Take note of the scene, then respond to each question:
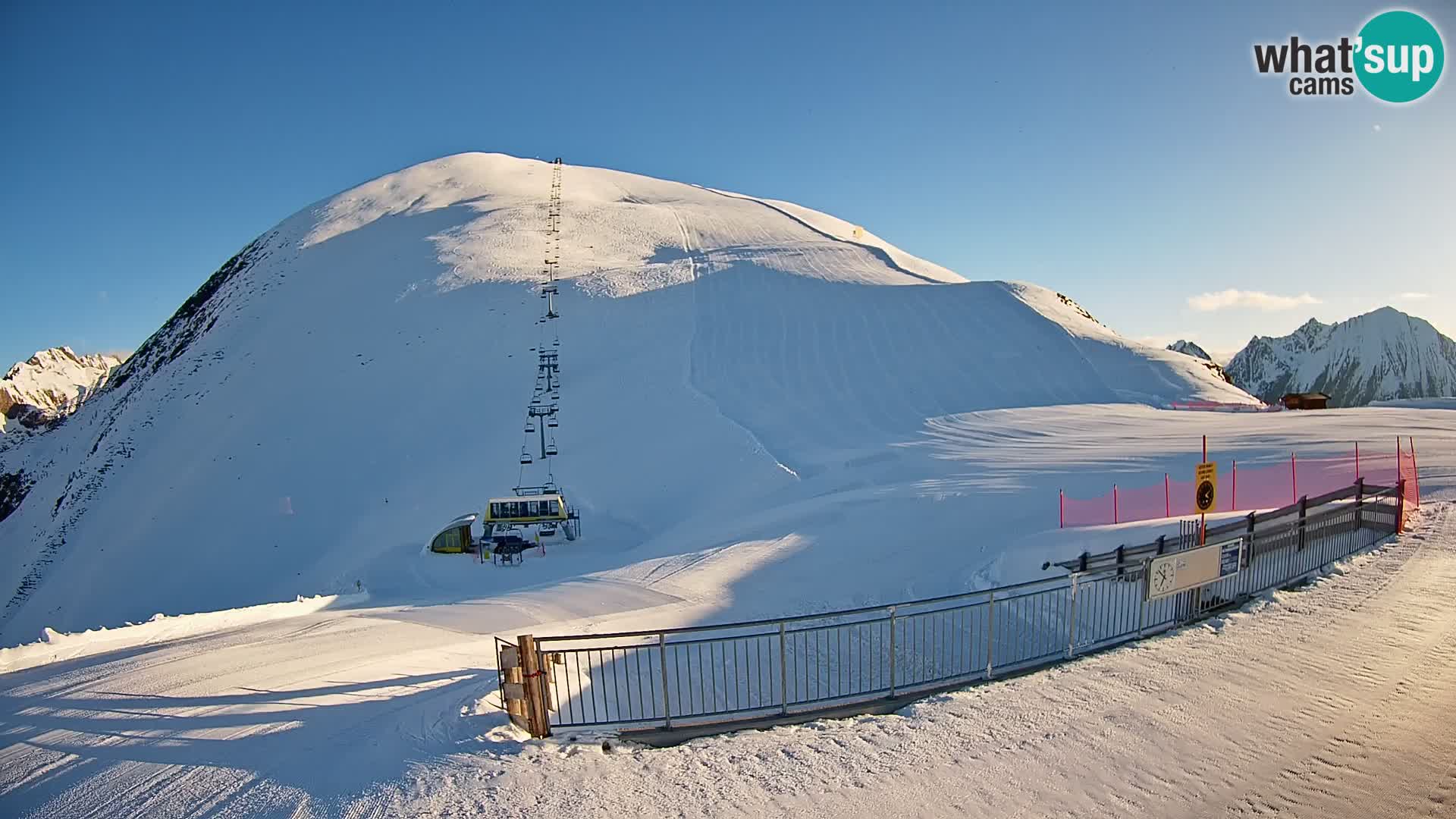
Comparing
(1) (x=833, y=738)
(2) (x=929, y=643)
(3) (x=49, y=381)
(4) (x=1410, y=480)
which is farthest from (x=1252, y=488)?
(3) (x=49, y=381)

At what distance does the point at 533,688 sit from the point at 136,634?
10899mm

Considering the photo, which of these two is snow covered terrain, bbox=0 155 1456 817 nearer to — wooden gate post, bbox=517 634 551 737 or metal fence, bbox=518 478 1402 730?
wooden gate post, bbox=517 634 551 737

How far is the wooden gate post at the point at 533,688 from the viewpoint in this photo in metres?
6.79

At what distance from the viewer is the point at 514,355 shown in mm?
32469

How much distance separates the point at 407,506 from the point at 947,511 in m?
18.0

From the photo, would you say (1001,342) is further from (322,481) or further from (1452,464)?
(322,481)

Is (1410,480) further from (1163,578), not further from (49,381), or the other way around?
(49,381)

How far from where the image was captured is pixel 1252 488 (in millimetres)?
17578

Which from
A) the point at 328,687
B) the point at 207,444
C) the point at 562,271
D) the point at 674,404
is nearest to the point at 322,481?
the point at 207,444

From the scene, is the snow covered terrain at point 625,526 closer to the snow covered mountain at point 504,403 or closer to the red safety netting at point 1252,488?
the snow covered mountain at point 504,403

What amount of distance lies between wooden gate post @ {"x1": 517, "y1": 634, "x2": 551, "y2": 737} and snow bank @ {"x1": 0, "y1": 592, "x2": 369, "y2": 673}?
1003cm

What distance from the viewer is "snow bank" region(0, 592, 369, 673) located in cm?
1158

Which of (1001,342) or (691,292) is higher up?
(691,292)

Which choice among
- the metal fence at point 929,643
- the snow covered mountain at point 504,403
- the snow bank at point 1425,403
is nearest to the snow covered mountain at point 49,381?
the snow covered mountain at point 504,403
